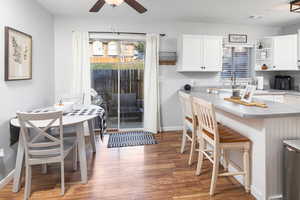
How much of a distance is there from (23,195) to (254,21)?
5.15 m

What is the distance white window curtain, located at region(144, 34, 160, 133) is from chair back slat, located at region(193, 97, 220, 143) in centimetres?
198

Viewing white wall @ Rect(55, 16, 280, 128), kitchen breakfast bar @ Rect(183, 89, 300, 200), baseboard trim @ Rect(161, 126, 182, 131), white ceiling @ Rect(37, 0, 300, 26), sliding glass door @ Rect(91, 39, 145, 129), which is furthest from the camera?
baseboard trim @ Rect(161, 126, 182, 131)

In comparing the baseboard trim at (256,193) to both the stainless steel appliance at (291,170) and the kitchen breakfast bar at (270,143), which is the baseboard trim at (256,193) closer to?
the kitchen breakfast bar at (270,143)

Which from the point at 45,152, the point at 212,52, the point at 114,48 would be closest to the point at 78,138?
the point at 45,152

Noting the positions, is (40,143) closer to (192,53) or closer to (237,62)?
(192,53)

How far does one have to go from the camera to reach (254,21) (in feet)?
14.7

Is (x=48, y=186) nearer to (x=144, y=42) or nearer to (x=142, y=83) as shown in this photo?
(x=142, y=83)

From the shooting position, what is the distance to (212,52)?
436 cm

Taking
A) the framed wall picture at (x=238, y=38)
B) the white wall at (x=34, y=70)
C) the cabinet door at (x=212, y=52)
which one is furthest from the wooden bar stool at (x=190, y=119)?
the framed wall picture at (x=238, y=38)

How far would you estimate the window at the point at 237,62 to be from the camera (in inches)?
192

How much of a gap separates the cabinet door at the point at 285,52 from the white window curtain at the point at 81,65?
13.4 ft

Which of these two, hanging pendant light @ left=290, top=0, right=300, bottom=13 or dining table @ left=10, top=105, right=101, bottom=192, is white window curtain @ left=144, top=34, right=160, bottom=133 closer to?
dining table @ left=10, top=105, right=101, bottom=192

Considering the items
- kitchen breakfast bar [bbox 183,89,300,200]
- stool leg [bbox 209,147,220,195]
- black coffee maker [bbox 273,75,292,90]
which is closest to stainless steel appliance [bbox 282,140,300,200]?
kitchen breakfast bar [bbox 183,89,300,200]

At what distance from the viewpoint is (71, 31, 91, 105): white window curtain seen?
4.11 metres
